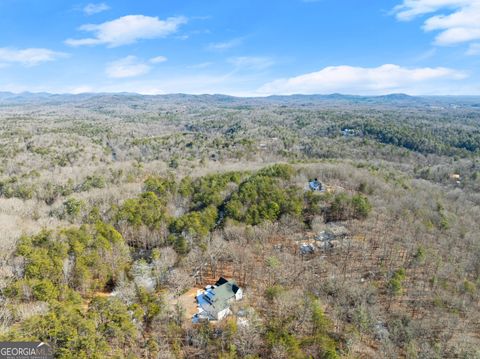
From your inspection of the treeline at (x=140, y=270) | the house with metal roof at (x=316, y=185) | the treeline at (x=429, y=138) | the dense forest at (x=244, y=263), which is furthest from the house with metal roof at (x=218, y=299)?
the treeline at (x=429, y=138)

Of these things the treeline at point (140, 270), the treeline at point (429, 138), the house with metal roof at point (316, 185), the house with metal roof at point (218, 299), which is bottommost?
the house with metal roof at point (218, 299)

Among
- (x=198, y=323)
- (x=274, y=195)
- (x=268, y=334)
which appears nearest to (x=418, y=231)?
(x=274, y=195)

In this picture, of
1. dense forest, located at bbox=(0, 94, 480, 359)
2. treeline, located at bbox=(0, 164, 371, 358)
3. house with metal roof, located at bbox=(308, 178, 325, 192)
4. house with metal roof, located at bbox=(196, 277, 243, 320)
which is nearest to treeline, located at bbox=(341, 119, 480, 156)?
dense forest, located at bbox=(0, 94, 480, 359)

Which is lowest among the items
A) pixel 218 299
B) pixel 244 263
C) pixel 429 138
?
pixel 218 299

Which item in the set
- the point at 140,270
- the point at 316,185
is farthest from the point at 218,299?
the point at 316,185

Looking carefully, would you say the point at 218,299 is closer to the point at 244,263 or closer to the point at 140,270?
the point at 244,263

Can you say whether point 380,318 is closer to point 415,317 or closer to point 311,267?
point 415,317

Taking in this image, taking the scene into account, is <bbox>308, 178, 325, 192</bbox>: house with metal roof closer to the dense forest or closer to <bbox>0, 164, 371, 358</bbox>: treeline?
the dense forest

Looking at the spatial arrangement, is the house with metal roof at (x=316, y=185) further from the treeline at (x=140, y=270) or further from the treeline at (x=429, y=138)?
the treeline at (x=429, y=138)
